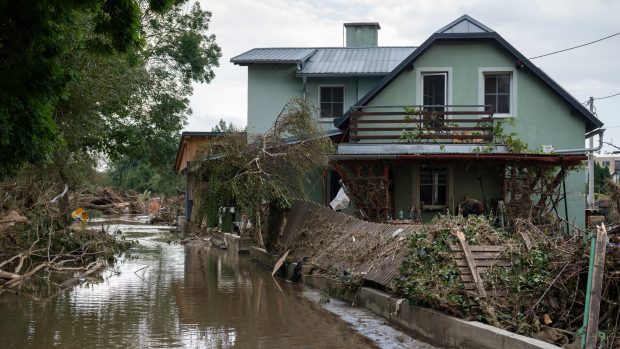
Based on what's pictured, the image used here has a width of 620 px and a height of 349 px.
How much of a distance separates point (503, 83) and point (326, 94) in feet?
23.1

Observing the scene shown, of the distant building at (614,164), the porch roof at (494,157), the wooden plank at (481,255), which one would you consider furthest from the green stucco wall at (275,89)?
the wooden plank at (481,255)

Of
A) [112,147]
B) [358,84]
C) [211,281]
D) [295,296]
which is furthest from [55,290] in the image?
[358,84]

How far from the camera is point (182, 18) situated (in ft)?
120

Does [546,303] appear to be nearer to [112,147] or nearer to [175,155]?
[112,147]

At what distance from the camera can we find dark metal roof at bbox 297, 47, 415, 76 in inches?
1081

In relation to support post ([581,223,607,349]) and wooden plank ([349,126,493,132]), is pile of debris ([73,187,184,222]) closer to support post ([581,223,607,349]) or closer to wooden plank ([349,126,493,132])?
wooden plank ([349,126,493,132])

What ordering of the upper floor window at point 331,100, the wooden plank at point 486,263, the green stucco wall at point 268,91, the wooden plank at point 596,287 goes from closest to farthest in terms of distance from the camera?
the wooden plank at point 596,287 < the wooden plank at point 486,263 < the upper floor window at point 331,100 < the green stucco wall at point 268,91

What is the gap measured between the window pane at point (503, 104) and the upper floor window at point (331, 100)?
6.39 metres

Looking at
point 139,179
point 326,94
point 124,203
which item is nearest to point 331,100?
point 326,94

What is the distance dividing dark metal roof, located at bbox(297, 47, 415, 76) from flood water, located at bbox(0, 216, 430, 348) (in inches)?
436

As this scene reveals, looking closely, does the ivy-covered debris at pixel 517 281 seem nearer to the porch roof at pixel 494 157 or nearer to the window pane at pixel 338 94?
the porch roof at pixel 494 157

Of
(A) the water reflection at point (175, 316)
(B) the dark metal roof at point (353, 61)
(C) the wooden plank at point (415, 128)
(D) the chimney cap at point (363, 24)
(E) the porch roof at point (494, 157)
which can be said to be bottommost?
(A) the water reflection at point (175, 316)

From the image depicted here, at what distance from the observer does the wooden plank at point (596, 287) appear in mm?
7691

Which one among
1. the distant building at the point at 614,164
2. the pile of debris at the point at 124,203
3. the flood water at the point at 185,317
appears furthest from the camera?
the pile of debris at the point at 124,203
